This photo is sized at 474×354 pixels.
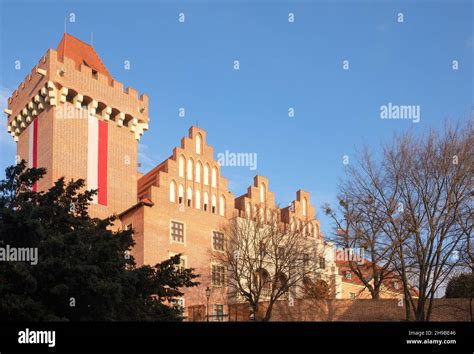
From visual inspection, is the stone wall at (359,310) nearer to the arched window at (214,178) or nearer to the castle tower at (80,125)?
the arched window at (214,178)

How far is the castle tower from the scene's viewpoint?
1654 inches

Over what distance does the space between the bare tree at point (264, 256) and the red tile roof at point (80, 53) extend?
584 inches

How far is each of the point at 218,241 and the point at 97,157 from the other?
34.7 feet

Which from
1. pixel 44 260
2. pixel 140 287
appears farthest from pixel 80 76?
pixel 44 260

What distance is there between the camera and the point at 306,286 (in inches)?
1845

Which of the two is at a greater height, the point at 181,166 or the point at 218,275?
the point at 181,166

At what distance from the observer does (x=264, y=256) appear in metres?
43.0

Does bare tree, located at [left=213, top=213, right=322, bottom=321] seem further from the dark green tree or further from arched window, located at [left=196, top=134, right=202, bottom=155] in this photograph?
the dark green tree

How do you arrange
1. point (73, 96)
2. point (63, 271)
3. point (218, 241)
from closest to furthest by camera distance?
point (63, 271) → point (73, 96) → point (218, 241)

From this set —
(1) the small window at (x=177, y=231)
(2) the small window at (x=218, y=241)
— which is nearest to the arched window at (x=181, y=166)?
(1) the small window at (x=177, y=231)

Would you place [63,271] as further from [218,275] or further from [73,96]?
[218,275]

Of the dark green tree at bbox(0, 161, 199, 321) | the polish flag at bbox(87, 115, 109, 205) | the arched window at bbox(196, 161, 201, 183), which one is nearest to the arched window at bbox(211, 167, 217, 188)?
the arched window at bbox(196, 161, 201, 183)

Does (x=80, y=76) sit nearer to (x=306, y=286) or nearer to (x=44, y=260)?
(x=306, y=286)

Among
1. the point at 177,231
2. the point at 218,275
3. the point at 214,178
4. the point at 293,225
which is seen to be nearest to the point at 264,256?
the point at 218,275
